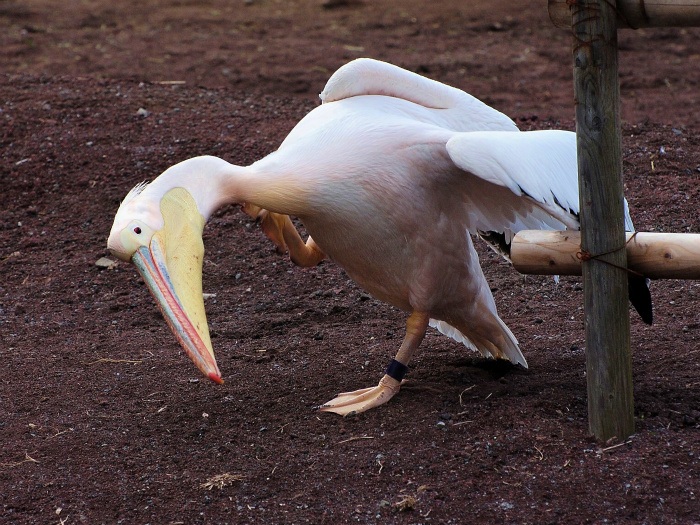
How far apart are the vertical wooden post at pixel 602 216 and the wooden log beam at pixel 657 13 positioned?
41 mm

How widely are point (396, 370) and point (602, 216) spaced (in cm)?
110

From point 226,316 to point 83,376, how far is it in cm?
87

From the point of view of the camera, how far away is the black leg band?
3.38 meters

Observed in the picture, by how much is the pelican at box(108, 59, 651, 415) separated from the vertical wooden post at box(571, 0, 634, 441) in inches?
12.2

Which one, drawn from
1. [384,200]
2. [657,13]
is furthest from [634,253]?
[384,200]

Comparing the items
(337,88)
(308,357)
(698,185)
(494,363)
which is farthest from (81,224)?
(698,185)

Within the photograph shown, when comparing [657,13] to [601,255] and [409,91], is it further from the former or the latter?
[409,91]

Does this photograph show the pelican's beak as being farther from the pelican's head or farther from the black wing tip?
the black wing tip

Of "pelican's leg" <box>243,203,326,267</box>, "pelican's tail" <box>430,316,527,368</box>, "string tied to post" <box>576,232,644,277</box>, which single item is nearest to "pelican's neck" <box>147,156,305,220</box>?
"pelican's leg" <box>243,203,326,267</box>

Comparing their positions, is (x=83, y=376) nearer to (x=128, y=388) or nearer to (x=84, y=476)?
(x=128, y=388)

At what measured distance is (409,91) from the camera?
140 inches

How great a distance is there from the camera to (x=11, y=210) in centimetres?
558

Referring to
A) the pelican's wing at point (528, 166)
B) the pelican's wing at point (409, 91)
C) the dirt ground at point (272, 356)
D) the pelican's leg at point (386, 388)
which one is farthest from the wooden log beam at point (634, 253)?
the pelican's wing at point (409, 91)

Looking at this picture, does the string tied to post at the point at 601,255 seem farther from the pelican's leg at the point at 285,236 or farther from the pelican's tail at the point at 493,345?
the pelican's leg at the point at 285,236
